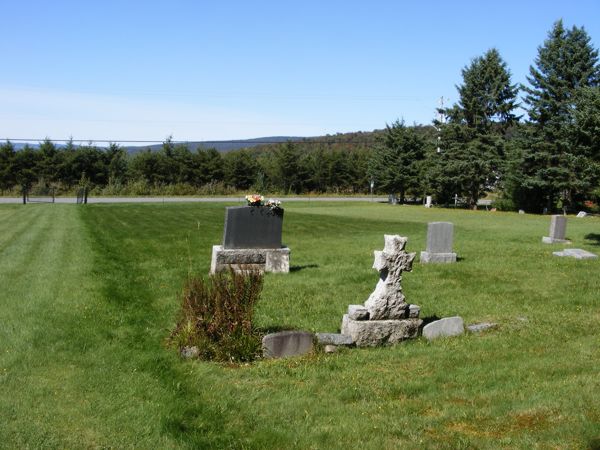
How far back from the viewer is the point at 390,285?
28.2ft

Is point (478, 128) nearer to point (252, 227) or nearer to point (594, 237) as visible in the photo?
point (594, 237)

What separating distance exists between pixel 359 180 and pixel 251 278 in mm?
65280

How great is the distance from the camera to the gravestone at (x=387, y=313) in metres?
8.39

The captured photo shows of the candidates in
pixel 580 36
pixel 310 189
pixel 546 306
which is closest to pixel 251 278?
pixel 546 306

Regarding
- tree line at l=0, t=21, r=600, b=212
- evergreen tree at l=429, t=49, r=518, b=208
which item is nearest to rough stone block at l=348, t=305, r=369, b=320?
tree line at l=0, t=21, r=600, b=212

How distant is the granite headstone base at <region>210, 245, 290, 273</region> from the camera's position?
14.1m

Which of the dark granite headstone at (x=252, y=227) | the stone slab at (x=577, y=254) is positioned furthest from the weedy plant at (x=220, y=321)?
the stone slab at (x=577, y=254)

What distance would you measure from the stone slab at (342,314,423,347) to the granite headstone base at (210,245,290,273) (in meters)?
5.79

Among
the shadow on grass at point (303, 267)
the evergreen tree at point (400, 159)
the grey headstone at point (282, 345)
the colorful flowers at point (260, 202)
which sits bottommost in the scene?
the shadow on grass at point (303, 267)

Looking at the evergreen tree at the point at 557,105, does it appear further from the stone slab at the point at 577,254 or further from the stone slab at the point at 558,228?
the stone slab at the point at 577,254

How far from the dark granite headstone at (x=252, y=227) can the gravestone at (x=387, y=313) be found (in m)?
6.07

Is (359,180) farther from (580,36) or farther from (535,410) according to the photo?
(535,410)

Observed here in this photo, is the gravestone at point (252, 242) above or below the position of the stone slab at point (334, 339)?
above

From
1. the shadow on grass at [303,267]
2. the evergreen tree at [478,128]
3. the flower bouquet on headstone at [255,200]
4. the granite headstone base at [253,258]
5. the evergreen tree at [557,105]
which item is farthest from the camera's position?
the evergreen tree at [478,128]
